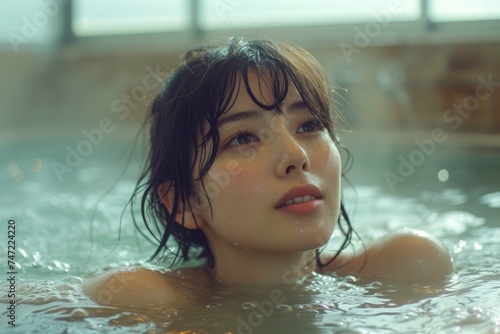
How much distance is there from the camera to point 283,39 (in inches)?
188

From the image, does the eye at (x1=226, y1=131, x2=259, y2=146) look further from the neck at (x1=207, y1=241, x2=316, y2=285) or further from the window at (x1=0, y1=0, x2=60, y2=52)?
the window at (x1=0, y1=0, x2=60, y2=52)

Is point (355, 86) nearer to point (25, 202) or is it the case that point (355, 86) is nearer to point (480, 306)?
point (25, 202)

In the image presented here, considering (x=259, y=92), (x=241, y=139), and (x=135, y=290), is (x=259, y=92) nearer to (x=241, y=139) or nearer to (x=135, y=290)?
(x=241, y=139)

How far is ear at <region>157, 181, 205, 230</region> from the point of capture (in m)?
1.69

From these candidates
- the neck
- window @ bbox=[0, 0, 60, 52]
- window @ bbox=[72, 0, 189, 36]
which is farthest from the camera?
window @ bbox=[72, 0, 189, 36]

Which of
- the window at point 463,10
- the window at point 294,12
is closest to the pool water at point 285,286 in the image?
the window at point 463,10

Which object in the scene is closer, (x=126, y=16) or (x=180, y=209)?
(x=180, y=209)

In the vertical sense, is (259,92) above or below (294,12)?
below

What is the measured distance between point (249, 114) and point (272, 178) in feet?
0.47

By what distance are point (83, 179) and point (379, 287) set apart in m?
2.16

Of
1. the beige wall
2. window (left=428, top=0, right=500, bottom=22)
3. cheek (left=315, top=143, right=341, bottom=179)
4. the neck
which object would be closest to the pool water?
the neck

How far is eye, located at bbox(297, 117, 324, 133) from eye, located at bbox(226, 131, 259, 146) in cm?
10

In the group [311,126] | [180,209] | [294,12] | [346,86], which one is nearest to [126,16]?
[294,12]

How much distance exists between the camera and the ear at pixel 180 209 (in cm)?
169
